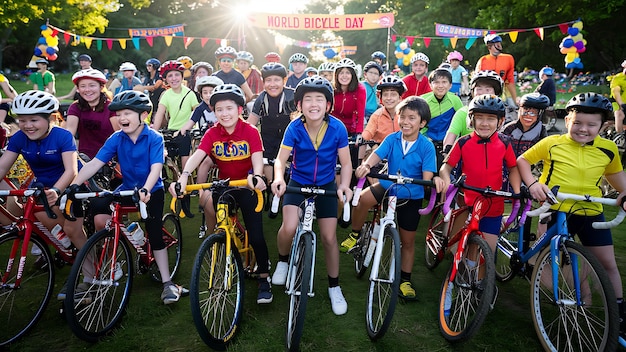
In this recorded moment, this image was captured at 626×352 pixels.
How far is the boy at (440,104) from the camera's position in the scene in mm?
6168

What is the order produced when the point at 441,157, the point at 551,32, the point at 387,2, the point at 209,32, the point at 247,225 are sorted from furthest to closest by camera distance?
the point at 387,2 → the point at 209,32 → the point at 551,32 → the point at 441,157 → the point at 247,225

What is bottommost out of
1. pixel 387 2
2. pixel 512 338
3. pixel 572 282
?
pixel 512 338

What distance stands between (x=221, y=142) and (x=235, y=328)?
184 centimetres

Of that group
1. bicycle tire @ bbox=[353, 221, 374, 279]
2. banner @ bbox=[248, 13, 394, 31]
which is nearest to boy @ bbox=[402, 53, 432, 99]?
bicycle tire @ bbox=[353, 221, 374, 279]

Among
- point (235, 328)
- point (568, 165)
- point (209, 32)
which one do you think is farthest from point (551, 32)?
point (209, 32)

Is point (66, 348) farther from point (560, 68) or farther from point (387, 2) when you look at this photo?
point (387, 2)

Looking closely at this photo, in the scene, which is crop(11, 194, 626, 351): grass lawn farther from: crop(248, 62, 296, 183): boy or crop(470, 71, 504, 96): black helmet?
crop(470, 71, 504, 96): black helmet

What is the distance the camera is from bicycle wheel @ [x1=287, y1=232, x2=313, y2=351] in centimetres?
336

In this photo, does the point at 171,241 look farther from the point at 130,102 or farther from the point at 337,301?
the point at 337,301

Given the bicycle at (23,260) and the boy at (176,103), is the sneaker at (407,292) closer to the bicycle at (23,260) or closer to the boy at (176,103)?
the bicycle at (23,260)

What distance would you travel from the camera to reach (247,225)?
14.1 feet

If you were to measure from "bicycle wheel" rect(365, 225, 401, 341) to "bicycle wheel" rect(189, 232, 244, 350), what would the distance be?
1.22m

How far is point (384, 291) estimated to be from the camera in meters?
3.93

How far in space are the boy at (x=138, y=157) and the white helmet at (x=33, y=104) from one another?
0.65m
